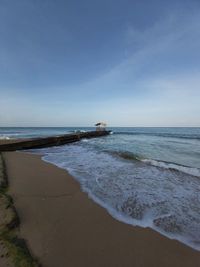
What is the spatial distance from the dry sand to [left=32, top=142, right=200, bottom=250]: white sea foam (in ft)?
1.19

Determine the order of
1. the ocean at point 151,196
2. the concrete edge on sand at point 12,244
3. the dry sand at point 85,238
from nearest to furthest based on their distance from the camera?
the concrete edge on sand at point 12,244 < the dry sand at point 85,238 < the ocean at point 151,196

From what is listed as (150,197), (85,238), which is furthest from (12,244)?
(150,197)

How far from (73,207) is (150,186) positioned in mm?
3014

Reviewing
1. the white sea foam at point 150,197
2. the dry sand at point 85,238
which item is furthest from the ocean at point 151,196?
the dry sand at point 85,238

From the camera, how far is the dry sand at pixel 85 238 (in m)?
2.61

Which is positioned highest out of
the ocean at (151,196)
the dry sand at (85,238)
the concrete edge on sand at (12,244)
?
the concrete edge on sand at (12,244)

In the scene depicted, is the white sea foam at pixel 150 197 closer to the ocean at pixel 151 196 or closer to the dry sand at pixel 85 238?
the ocean at pixel 151 196

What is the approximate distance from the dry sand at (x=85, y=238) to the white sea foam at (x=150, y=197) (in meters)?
0.36

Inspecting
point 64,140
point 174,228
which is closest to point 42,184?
point 174,228

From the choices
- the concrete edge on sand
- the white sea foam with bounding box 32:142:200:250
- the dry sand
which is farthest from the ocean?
the concrete edge on sand

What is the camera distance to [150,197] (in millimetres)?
5363

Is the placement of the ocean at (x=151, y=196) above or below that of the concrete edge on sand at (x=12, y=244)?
below

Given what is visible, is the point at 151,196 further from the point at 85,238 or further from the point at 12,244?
the point at 12,244

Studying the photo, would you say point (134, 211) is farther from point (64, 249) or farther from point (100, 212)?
point (64, 249)
